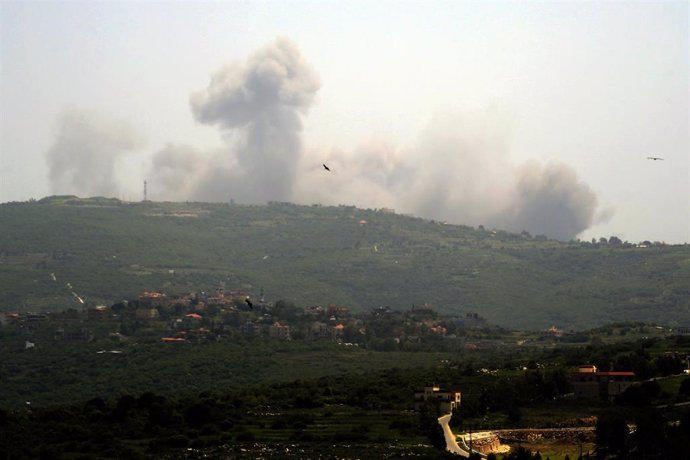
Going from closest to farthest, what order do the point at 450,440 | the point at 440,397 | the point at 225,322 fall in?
the point at 450,440, the point at 440,397, the point at 225,322

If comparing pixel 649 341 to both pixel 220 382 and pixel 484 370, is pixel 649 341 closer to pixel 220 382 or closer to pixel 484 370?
pixel 484 370

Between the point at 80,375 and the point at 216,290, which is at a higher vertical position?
the point at 216,290

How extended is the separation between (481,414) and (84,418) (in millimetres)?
20348

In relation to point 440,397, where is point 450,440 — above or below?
below

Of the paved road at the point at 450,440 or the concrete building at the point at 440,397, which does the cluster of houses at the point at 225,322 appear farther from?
the paved road at the point at 450,440

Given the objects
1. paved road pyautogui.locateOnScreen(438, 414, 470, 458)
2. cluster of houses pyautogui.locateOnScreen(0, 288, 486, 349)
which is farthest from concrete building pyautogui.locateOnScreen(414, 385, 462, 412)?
cluster of houses pyautogui.locateOnScreen(0, 288, 486, 349)

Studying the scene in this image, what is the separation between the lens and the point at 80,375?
113312 mm

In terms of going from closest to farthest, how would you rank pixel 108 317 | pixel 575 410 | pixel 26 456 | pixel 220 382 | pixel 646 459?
pixel 646 459 → pixel 26 456 → pixel 575 410 → pixel 220 382 → pixel 108 317

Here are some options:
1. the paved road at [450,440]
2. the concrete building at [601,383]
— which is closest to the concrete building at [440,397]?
the paved road at [450,440]

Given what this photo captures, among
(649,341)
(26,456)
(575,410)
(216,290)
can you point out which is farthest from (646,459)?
(216,290)

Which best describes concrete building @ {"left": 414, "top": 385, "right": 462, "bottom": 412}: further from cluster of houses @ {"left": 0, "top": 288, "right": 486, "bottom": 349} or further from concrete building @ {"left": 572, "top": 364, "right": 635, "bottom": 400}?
cluster of houses @ {"left": 0, "top": 288, "right": 486, "bottom": 349}

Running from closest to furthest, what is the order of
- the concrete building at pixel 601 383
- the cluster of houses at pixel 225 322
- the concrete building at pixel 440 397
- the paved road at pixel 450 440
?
1. the paved road at pixel 450 440
2. the concrete building at pixel 440 397
3. the concrete building at pixel 601 383
4. the cluster of houses at pixel 225 322

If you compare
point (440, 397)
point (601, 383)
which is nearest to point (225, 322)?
point (440, 397)

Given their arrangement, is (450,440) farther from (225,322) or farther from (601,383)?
(225,322)
